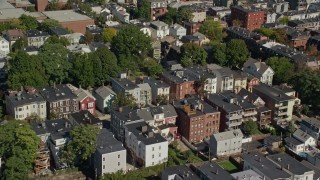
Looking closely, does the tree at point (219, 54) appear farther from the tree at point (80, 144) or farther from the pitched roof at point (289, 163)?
the tree at point (80, 144)

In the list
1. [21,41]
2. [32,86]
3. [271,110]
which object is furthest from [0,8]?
[271,110]

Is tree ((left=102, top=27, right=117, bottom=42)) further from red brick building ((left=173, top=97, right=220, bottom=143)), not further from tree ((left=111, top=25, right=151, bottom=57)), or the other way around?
red brick building ((left=173, top=97, right=220, bottom=143))

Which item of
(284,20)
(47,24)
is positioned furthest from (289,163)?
(284,20)

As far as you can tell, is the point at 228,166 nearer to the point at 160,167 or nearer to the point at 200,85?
the point at 160,167

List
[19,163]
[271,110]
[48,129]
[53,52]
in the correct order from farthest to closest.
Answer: [53,52]
[271,110]
[48,129]
[19,163]

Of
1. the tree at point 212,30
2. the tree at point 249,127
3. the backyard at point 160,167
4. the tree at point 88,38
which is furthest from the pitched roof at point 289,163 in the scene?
the tree at point 88,38

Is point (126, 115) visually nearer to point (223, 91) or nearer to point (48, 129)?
point (48, 129)
